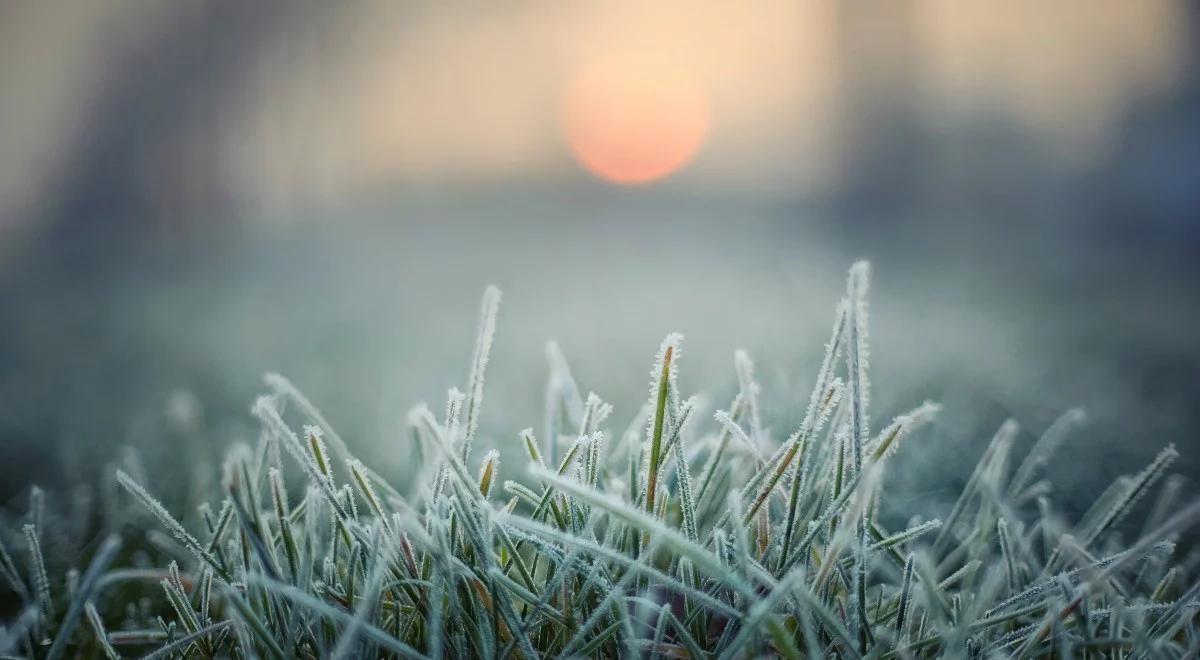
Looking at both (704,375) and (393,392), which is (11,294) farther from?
(704,375)

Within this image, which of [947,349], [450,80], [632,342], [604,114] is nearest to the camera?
[947,349]

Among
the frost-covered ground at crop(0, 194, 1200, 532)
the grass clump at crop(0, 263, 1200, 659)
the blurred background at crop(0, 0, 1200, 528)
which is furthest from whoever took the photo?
the blurred background at crop(0, 0, 1200, 528)

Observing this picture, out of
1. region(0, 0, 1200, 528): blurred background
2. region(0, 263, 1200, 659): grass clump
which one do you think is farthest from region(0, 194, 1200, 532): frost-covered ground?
region(0, 263, 1200, 659): grass clump

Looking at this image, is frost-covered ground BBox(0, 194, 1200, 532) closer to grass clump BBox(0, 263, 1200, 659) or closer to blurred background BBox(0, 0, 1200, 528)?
blurred background BBox(0, 0, 1200, 528)

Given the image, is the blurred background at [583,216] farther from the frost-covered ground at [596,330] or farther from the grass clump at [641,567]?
the grass clump at [641,567]

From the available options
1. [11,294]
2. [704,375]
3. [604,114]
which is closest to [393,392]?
[704,375]

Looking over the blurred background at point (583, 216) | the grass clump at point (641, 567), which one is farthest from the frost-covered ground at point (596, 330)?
the grass clump at point (641, 567)

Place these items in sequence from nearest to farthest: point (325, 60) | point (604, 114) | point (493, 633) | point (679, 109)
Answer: point (493, 633)
point (325, 60)
point (679, 109)
point (604, 114)
